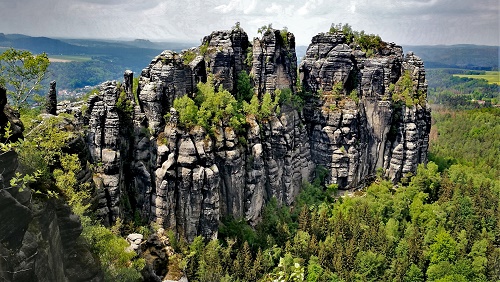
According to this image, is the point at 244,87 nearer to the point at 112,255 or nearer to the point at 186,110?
the point at 186,110

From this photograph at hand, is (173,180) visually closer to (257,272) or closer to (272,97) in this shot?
(257,272)

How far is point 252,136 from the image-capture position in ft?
149

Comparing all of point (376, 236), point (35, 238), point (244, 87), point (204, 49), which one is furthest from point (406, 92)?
point (35, 238)

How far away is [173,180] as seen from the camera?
38812mm

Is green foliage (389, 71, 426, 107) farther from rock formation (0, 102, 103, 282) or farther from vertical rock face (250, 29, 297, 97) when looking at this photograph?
rock formation (0, 102, 103, 282)

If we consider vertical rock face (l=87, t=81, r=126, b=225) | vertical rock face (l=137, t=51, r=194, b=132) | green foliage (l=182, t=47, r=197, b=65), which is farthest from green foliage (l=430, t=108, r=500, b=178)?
vertical rock face (l=87, t=81, r=126, b=225)

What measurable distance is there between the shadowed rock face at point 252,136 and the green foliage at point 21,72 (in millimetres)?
12506

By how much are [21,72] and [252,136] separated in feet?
89.7

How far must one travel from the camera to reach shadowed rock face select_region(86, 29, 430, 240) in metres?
38.6

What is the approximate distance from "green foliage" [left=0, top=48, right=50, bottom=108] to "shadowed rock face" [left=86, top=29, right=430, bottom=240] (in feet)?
41.0

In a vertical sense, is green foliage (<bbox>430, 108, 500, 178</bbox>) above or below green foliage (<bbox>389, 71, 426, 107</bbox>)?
below

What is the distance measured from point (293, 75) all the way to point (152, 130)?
2382cm

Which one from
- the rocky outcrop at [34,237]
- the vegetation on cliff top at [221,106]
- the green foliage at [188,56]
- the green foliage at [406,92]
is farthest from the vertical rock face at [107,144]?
the green foliage at [406,92]

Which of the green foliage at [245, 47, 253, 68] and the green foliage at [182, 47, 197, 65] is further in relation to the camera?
the green foliage at [245, 47, 253, 68]
